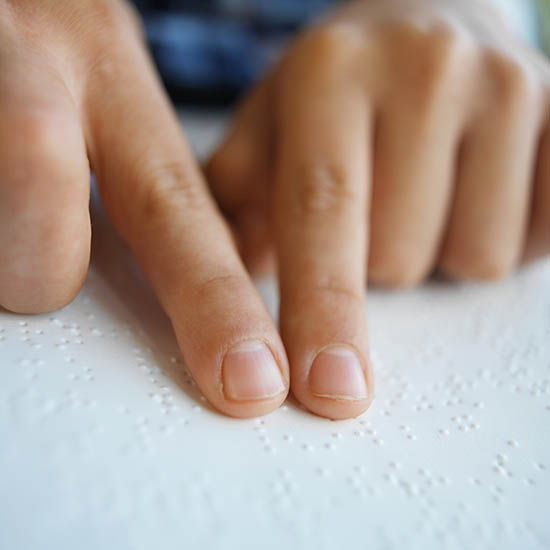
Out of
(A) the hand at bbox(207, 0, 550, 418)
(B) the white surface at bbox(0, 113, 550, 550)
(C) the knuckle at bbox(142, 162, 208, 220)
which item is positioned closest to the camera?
(B) the white surface at bbox(0, 113, 550, 550)

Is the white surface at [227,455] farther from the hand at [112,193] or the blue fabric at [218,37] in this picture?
the blue fabric at [218,37]

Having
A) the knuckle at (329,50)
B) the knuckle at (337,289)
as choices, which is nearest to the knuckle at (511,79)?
the knuckle at (329,50)

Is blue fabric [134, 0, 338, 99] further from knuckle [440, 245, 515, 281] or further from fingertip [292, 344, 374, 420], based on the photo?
fingertip [292, 344, 374, 420]

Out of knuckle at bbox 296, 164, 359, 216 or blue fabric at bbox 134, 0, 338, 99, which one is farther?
blue fabric at bbox 134, 0, 338, 99

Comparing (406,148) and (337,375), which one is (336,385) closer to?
(337,375)

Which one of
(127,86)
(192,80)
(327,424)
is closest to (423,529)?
(327,424)

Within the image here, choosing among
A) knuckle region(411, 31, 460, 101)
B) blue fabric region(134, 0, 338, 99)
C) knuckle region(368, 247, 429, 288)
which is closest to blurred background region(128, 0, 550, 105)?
blue fabric region(134, 0, 338, 99)
